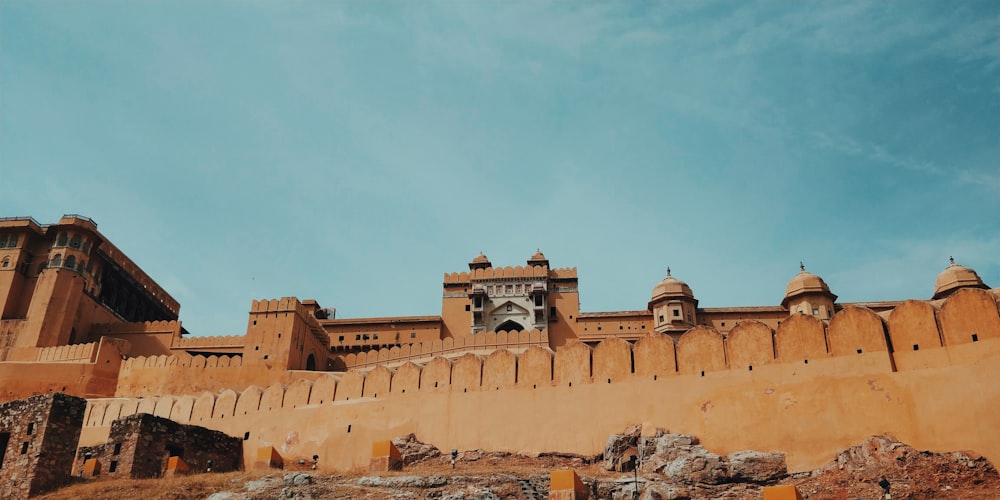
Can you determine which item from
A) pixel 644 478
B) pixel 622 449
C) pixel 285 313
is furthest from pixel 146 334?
pixel 644 478

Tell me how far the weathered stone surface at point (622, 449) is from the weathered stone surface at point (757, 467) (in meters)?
2.36

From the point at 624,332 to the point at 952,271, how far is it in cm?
1631

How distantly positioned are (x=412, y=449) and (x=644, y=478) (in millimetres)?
6791

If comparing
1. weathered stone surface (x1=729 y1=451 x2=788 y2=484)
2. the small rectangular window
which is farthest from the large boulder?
the small rectangular window

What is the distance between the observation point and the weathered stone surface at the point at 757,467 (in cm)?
1819

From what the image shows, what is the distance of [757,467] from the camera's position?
725 inches

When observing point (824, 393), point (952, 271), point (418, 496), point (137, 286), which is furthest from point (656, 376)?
point (137, 286)

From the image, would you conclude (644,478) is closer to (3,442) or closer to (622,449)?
(622,449)

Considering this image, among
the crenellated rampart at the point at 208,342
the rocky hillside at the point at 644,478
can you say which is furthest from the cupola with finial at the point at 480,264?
the rocky hillside at the point at 644,478

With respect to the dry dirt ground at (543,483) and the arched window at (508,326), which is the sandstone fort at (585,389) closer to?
the dry dirt ground at (543,483)

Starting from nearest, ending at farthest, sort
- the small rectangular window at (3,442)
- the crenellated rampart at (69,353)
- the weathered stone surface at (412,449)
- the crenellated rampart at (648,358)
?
the crenellated rampart at (648,358)
the small rectangular window at (3,442)
the weathered stone surface at (412,449)
the crenellated rampart at (69,353)

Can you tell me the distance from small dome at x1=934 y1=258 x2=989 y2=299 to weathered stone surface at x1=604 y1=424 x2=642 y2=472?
21237mm

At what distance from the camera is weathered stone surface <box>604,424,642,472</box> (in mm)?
19812

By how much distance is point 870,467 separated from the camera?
1717 cm
